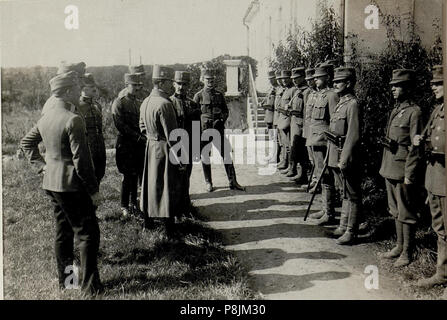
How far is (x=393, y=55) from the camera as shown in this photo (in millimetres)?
6090

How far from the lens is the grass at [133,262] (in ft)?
14.1

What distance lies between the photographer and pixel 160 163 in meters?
5.36

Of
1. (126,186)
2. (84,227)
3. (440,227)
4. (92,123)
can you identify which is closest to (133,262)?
(84,227)

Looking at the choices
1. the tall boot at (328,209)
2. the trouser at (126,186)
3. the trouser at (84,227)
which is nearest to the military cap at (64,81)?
the trouser at (84,227)

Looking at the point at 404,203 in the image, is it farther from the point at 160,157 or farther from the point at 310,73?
the point at 310,73

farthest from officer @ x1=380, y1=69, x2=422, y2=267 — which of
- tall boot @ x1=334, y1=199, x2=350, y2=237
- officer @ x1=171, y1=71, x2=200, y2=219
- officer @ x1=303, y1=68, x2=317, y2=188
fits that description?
officer @ x1=171, y1=71, x2=200, y2=219

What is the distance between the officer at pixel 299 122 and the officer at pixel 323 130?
4.97 feet

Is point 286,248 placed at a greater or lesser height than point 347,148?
lesser

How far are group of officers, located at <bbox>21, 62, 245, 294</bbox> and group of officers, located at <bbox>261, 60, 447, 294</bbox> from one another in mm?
1993

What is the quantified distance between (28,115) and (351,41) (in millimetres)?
6309

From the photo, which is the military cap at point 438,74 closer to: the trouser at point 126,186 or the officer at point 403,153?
the officer at point 403,153

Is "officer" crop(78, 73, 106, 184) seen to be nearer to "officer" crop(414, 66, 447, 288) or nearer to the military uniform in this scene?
the military uniform

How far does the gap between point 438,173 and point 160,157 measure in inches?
127

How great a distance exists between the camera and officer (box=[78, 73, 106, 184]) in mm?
5879
